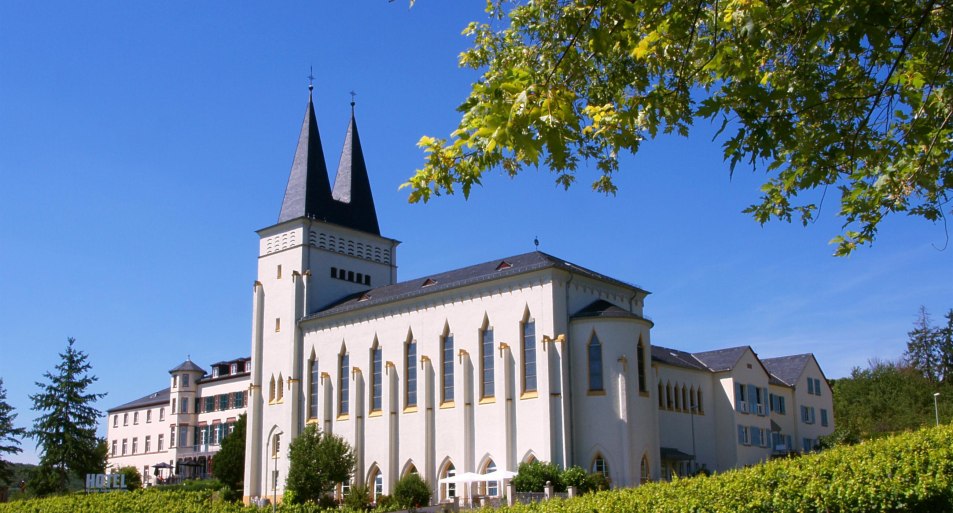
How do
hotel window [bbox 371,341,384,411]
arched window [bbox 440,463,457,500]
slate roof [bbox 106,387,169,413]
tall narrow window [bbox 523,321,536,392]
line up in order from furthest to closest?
slate roof [bbox 106,387,169,413]
hotel window [bbox 371,341,384,411]
arched window [bbox 440,463,457,500]
tall narrow window [bbox 523,321,536,392]

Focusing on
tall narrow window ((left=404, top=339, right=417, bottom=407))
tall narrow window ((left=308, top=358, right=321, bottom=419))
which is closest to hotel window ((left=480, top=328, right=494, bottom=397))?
tall narrow window ((left=404, top=339, right=417, bottom=407))

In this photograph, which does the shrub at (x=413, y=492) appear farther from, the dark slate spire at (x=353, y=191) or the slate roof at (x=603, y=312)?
the dark slate spire at (x=353, y=191)

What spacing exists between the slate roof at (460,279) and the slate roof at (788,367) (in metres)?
19.2

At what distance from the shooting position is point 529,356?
4409 centimetres

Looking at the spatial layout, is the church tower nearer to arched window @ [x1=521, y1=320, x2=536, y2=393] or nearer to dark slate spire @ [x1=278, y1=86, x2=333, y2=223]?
dark slate spire @ [x1=278, y1=86, x2=333, y2=223]

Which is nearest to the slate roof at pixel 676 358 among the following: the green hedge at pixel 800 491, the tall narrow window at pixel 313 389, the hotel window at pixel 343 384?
the hotel window at pixel 343 384

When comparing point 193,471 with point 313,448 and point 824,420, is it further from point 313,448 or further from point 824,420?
point 824,420

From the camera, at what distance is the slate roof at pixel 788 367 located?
6184 centimetres

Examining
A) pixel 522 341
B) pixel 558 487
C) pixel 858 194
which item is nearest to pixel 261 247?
pixel 522 341

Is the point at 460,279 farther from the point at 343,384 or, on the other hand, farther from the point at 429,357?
the point at 343,384

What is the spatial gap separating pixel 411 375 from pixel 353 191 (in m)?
17.5

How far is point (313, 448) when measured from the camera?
4728 cm

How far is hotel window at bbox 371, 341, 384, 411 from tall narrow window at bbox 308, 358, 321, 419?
418 cm

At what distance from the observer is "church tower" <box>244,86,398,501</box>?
54.9 m
